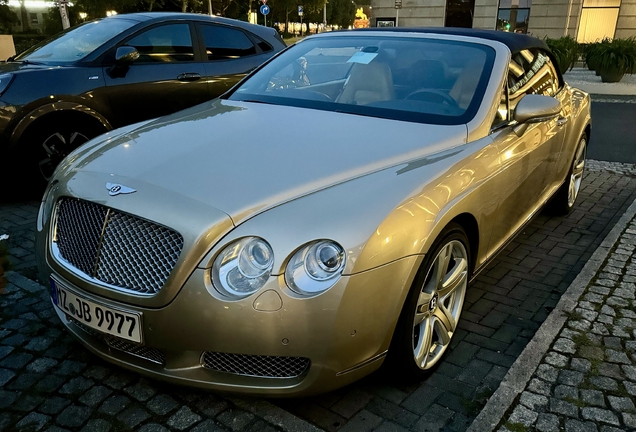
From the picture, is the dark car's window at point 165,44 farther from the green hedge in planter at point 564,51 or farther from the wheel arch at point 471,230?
the green hedge in planter at point 564,51

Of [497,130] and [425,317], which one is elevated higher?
[497,130]

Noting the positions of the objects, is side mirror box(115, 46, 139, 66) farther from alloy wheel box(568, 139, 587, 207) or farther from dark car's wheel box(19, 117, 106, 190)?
alloy wheel box(568, 139, 587, 207)

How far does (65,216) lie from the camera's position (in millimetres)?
2523

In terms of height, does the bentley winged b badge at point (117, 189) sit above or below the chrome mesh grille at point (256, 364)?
above

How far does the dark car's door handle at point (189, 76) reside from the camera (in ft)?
19.2

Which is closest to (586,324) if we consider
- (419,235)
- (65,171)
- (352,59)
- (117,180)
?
(419,235)

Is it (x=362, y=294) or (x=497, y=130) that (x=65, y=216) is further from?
(x=497, y=130)

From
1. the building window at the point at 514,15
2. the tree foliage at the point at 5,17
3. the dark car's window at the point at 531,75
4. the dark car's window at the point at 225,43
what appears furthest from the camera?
the tree foliage at the point at 5,17

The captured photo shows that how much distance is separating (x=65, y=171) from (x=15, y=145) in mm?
2559

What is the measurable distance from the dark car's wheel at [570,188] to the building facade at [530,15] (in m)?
20.1

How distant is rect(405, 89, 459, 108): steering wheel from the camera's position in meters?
3.24

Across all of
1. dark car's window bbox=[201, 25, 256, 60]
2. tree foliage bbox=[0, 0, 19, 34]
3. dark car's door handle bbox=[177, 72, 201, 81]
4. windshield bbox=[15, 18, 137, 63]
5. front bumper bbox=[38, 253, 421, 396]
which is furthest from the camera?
tree foliage bbox=[0, 0, 19, 34]

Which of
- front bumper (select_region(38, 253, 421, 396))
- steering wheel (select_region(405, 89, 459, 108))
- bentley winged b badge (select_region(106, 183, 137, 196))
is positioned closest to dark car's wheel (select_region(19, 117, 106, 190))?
bentley winged b badge (select_region(106, 183, 137, 196))

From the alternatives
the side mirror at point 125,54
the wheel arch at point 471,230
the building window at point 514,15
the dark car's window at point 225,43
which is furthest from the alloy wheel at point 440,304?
the building window at point 514,15
